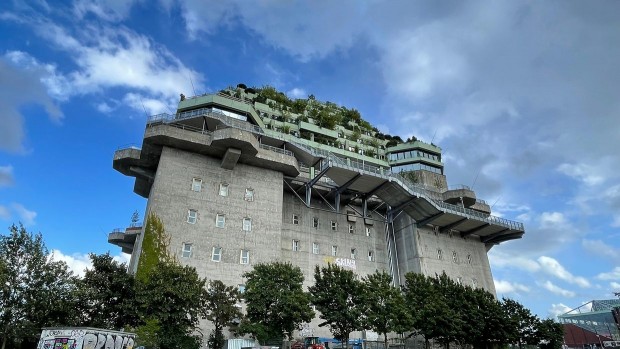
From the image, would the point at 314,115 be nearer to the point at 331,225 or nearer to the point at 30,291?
the point at 331,225

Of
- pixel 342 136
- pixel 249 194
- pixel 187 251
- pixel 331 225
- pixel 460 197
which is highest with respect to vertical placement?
pixel 342 136

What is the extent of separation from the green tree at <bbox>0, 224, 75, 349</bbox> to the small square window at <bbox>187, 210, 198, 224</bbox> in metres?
12.4

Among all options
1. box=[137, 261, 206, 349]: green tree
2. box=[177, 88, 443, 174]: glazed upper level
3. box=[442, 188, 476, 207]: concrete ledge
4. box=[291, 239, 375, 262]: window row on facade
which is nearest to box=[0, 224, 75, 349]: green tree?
box=[137, 261, 206, 349]: green tree

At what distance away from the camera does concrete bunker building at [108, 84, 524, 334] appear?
144 ft

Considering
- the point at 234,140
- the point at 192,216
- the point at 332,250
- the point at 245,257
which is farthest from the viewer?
the point at 332,250

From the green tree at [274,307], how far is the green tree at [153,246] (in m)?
10.9

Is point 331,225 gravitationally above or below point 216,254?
above

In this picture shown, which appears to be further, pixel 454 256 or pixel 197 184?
pixel 454 256

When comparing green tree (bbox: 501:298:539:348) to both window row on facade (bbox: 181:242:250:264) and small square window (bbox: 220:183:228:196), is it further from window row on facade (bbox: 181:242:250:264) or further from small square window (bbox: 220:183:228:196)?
small square window (bbox: 220:183:228:196)

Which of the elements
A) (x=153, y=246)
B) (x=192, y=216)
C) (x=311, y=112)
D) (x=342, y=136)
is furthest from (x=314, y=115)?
(x=153, y=246)

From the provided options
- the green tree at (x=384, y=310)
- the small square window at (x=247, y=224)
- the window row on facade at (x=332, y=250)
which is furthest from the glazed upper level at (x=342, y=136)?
the green tree at (x=384, y=310)

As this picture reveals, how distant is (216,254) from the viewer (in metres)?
42.7

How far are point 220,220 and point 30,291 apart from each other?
18176 millimetres

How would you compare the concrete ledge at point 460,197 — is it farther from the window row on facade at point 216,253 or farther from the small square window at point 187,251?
the small square window at point 187,251
